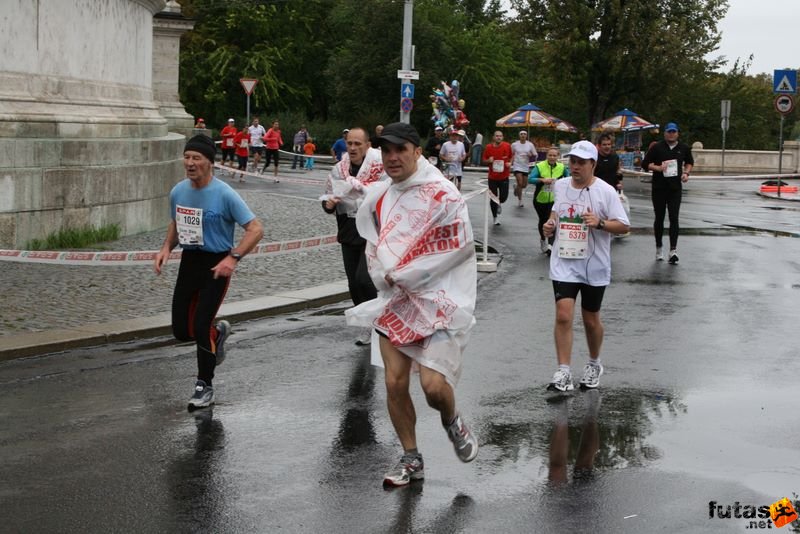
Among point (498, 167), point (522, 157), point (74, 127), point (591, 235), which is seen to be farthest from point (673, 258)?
point (522, 157)

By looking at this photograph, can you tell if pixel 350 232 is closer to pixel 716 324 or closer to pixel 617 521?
pixel 716 324

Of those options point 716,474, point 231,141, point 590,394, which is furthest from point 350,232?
point 231,141

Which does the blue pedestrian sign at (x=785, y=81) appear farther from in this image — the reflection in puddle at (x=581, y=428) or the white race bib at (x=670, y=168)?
the reflection in puddle at (x=581, y=428)

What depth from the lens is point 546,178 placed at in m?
17.2

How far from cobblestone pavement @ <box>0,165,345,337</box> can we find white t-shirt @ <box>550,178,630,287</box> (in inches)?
162

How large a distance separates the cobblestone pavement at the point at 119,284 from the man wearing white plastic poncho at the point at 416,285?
15.5ft

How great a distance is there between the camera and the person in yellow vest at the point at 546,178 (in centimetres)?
1708

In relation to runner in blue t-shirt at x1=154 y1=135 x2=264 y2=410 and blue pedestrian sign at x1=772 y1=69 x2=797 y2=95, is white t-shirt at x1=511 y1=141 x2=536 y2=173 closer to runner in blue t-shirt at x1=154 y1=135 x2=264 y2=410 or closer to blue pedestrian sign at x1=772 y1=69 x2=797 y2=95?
blue pedestrian sign at x1=772 y1=69 x2=797 y2=95

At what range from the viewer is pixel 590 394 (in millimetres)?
8547

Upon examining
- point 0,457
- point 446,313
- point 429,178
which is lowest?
point 0,457

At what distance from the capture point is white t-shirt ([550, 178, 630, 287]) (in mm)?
8719

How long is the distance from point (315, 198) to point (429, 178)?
21.5 m

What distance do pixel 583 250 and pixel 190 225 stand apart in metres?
2.63

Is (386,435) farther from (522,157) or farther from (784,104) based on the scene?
(784,104)
